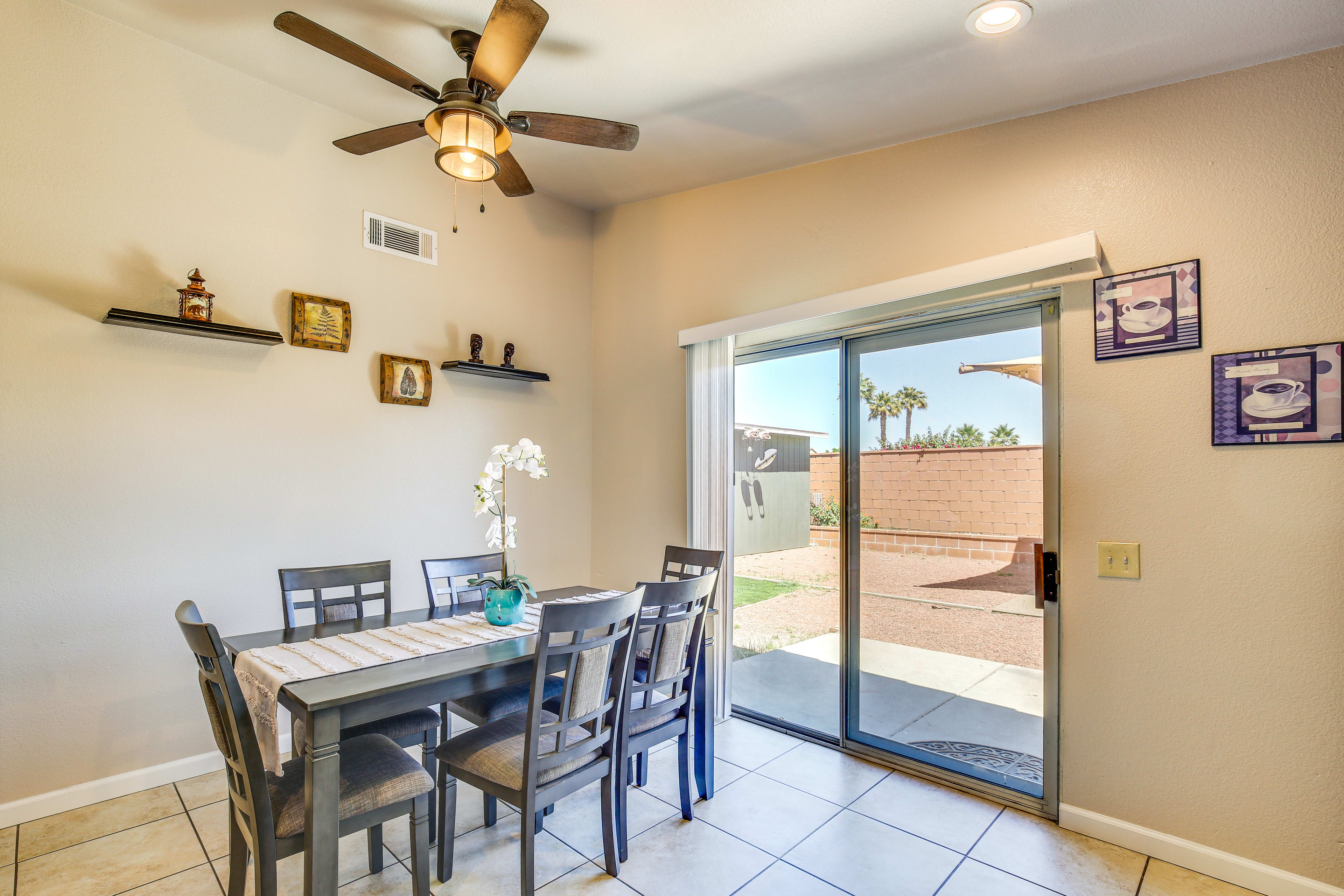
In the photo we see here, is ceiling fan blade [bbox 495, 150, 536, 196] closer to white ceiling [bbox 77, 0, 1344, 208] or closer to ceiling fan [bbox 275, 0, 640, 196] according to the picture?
ceiling fan [bbox 275, 0, 640, 196]

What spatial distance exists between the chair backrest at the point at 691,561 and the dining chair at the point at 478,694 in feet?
2.61

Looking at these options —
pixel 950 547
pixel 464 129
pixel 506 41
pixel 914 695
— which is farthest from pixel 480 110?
pixel 914 695

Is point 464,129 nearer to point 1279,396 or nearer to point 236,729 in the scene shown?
point 236,729

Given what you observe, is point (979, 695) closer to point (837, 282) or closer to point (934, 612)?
point (934, 612)

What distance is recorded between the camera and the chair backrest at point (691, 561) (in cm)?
304

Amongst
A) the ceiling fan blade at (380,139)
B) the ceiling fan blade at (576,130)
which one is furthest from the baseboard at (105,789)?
the ceiling fan blade at (576,130)

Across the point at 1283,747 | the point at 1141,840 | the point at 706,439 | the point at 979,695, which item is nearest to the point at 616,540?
the point at 706,439

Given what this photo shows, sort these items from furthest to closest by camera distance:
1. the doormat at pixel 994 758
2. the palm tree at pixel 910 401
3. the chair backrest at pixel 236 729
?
the palm tree at pixel 910 401 < the doormat at pixel 994 758 < the chair backrest at pixel 236 729

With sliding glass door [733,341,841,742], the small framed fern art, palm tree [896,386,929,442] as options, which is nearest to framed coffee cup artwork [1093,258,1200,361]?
palm tree [896,386,929,442]

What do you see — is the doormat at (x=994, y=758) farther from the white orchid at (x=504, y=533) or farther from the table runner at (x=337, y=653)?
the white orchid at (x=504, y=533)

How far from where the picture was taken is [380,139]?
2.48m

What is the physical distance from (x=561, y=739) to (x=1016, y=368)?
2.38 m

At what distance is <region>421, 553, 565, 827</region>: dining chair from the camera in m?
2.47

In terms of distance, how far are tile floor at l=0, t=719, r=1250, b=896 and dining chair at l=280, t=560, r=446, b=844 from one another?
1.20 feet
